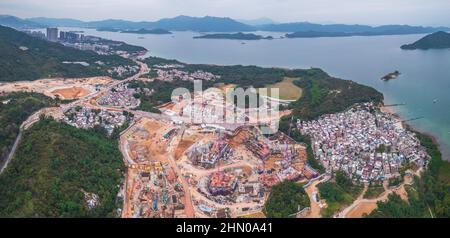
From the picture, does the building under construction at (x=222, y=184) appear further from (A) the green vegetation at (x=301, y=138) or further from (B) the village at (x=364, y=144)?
(B) the village at (x=364, y=144)

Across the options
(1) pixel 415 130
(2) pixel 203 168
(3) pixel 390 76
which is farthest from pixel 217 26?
(2) pixel 203 168

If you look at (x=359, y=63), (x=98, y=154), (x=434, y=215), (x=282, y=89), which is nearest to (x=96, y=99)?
(x=98, y=154)

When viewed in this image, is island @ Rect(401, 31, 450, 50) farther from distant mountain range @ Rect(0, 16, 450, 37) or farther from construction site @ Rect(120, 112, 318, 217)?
construction site @ Rect(120, 112, 318, 217)

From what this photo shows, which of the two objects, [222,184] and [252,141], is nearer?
[222,184]

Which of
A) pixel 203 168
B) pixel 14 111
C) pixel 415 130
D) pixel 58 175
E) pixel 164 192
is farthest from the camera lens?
pixel 415 130

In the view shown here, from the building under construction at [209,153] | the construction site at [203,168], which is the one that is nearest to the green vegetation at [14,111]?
the construction site at [203,168]

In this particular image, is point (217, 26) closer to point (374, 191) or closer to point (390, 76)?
point (390, 76)
